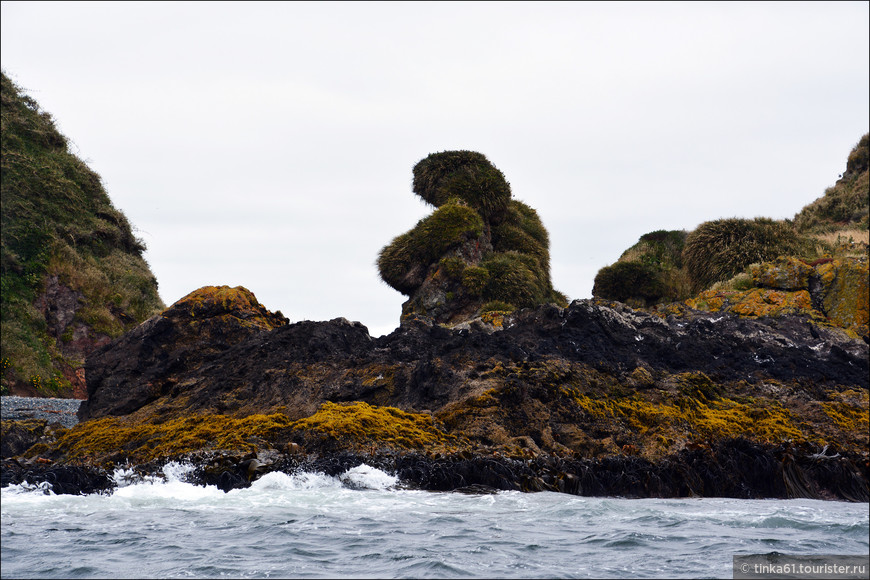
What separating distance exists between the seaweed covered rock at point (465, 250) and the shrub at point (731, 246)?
5.82 m

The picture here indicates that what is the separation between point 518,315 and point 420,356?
2377 millimetres

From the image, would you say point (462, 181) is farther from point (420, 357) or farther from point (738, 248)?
point (420, 357)

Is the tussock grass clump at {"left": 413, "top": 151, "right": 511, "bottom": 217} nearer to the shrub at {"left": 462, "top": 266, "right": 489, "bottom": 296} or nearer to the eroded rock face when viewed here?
the shrub at {"left": 462, "top": 266, "right": 489, "bottom": 296}

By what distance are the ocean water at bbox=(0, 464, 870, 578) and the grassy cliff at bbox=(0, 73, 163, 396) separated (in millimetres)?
18923

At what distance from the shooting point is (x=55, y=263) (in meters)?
31.1

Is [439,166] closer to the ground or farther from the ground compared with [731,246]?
farther from the ground

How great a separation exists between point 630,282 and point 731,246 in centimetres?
552

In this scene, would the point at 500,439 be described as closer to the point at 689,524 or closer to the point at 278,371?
the point at 689,524

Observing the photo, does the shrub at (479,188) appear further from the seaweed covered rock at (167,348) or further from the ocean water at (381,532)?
the ocean water at (381,532)

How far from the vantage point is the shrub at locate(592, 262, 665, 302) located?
1003 inches

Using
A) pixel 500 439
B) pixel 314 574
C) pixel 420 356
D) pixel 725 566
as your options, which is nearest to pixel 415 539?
pixel 314 574

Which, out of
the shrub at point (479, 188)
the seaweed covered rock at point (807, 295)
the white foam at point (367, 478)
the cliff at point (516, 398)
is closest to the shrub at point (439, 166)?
the shrub at point (479, 188)

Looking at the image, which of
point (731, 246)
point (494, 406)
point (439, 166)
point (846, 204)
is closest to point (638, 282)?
point (731, 246)

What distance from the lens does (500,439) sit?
1099cm
